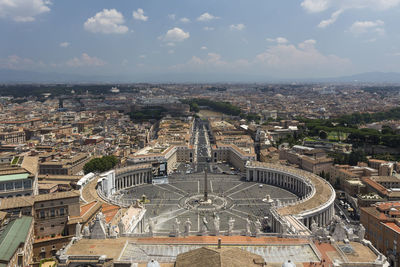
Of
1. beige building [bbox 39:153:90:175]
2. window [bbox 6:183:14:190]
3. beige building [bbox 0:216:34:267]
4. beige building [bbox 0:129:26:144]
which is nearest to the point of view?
beige building [bbox 0:216:34:267]

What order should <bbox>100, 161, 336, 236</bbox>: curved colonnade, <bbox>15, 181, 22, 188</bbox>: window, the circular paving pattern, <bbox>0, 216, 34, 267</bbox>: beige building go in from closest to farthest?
<bbox>0, 216, 34, 267</bbox>: beige building → <bbox>100, 161, 336, 236</bbox>: curved colonnade → <bbox>15, 181, 22, 188</bbox>: window → the circular paving pattern

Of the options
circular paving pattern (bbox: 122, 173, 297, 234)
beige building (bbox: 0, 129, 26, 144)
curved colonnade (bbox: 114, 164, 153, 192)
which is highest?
beige building (bbox: 0, 129, 26, 144)

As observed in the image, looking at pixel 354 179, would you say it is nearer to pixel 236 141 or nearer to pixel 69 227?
pixel 236 141

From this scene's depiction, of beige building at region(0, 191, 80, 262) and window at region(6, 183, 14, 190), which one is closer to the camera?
beige building at region(0, 191, 80, 262)

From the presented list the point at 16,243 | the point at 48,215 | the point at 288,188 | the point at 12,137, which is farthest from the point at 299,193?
the point at 12,137

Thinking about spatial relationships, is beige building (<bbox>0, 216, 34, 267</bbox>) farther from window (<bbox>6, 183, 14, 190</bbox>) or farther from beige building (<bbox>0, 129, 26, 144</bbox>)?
beige building (<bbox>0, 129, 26, 144</bbox>)

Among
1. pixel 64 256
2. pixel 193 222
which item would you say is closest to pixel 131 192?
pixel 193 222

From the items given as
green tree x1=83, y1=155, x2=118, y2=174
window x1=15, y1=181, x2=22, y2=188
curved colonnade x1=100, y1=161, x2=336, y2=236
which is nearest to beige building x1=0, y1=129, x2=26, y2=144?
green tree x1=83, y1=155, x2=118, y2=174
